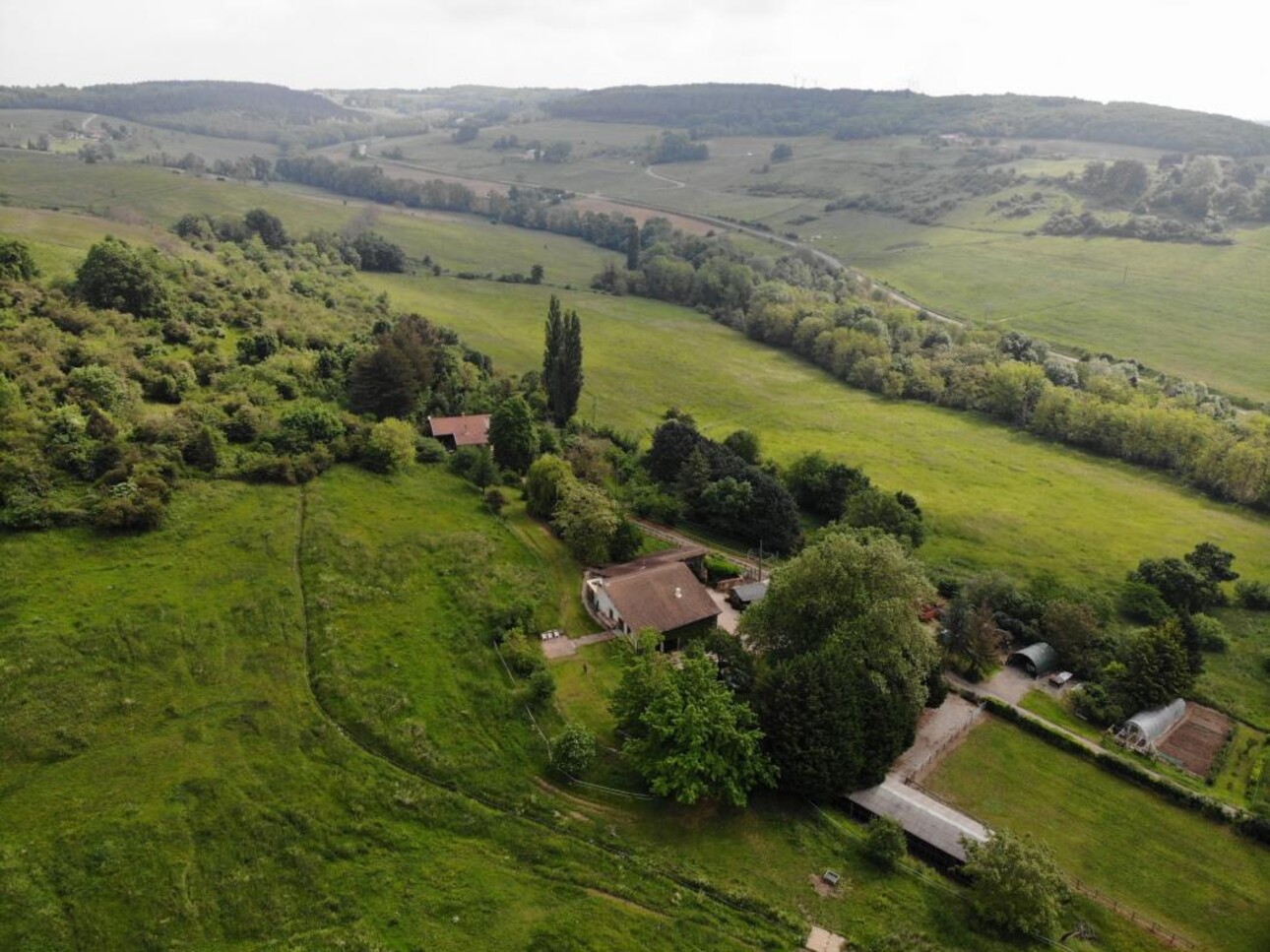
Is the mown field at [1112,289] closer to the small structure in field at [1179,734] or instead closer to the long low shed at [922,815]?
the small structure in field at [1179,734]

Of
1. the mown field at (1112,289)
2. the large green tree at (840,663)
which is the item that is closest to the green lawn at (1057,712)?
the large green tree at (840,663)

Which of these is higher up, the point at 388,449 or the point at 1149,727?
the point at 388,449

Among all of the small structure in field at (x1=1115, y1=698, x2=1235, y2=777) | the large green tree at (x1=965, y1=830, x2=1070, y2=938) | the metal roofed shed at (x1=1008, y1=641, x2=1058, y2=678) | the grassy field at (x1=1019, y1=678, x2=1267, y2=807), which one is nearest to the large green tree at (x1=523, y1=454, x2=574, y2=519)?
the metal roofed shed at (x1=1008, y1=641, x2=1058, y2=678)

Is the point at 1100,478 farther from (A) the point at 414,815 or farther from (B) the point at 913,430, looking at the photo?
(A) the point at 414,815

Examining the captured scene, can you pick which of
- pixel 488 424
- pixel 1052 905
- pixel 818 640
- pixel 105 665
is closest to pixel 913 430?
pixel 488 424

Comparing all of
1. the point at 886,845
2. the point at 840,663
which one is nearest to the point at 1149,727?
the point at 840,663

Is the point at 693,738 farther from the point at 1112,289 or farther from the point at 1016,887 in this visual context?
the point at 1112,289
